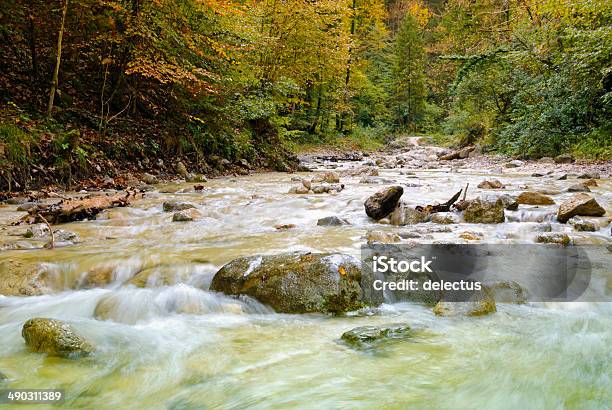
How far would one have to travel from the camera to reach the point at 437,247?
13.8 ft

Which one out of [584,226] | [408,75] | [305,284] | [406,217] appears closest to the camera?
[305,284]

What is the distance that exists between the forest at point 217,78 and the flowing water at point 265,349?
16.0ft

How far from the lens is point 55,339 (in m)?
2.50

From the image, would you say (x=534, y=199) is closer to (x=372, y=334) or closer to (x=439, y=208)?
(x=439, y=208)

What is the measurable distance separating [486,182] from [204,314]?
7.31 metres

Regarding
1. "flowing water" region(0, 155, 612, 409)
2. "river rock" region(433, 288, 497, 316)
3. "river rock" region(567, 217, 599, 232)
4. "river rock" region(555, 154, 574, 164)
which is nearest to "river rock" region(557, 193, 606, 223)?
"river rock" region(567, 217, 599, 232)

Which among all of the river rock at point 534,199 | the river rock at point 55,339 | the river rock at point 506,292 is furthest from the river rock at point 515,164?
the river rock at point 55,339

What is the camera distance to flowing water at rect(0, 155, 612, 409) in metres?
2.12

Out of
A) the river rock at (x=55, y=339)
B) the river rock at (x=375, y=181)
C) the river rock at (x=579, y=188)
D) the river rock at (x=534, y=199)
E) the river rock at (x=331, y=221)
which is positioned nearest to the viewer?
the river rock at (x=55, y=339)

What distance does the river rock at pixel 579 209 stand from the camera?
5637 millimetres

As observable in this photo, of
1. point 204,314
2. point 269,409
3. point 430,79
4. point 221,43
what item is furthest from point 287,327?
point 430,79

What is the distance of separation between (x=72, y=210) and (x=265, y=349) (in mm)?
4442

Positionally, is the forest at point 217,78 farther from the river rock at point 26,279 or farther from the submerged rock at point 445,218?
the submerged rock at point 445,218

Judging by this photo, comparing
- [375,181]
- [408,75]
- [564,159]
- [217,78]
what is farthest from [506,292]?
[408,75]
